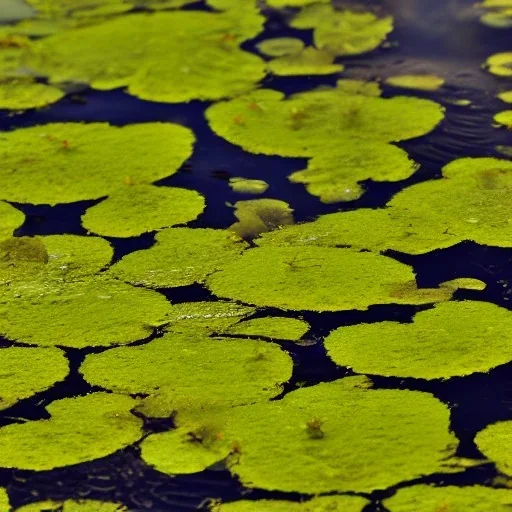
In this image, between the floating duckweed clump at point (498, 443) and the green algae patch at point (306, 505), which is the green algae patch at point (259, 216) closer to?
the floating duckweed clump at point (498, 443)

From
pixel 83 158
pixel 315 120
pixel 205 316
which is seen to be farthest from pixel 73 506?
pixel 315 120

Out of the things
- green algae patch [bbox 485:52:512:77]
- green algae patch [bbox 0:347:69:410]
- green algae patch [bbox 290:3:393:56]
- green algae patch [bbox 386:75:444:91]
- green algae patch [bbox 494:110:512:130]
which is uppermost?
green algae patch [bbox 290:3:393:56]

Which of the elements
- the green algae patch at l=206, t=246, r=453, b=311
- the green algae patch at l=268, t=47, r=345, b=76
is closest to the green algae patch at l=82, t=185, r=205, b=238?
the green algae patch at l=206, t=246, r=453, b=311

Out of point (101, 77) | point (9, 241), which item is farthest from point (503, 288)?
point (101, 77)

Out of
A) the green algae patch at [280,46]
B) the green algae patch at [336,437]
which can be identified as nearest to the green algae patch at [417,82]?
the green algae patch at [280,46]

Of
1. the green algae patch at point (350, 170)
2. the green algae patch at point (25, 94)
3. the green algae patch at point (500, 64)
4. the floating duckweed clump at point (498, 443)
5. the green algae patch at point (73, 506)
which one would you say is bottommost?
the green algae patch at point (73, 506)

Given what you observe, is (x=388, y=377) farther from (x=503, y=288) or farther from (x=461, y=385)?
(x=503, y=288)

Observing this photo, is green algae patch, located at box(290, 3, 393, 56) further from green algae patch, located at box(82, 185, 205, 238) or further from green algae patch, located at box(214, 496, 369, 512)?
green algae patch, located at box(214, 496, 369, 512)
